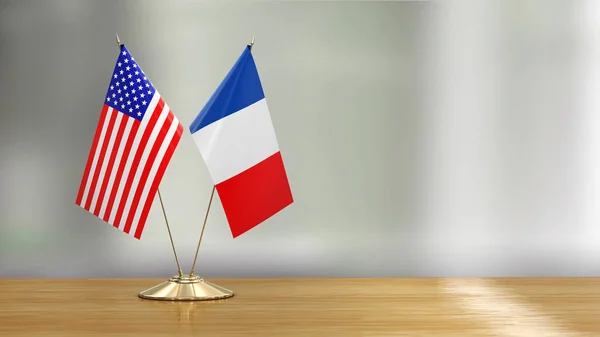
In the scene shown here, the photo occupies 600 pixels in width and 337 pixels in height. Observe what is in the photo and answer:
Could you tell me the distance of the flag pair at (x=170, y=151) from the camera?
1890mm

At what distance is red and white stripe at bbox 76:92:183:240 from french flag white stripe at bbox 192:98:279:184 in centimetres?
9

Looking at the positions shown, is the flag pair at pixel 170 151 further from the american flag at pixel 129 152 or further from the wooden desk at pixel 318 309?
the wooden desk at pixel 318 309

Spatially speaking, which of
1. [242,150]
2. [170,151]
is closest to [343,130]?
[242,150]

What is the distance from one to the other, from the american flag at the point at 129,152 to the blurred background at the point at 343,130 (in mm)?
446

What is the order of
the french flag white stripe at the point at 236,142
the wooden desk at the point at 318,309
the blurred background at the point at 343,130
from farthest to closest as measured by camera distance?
1. the blurred background at the point at 343,130
2. the french flag white stripe at the point at 236,142
3. the wooden desk at the point at 318,309

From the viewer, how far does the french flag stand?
1.88 m

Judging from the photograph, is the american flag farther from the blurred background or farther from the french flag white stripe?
the blurred background

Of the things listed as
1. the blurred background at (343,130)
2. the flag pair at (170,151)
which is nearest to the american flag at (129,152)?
the flag pair at (170,151)

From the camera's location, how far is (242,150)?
191 cm

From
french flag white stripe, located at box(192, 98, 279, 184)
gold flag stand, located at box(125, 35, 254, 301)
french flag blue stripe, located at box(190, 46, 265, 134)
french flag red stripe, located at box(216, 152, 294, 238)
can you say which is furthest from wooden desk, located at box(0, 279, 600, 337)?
french flag blue stripe, located at box(190, 46, 265, 134)

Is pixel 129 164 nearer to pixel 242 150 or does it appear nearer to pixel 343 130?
pixel 242 150

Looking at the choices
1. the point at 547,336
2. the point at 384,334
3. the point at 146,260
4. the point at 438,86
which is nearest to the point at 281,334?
the point at 384,334

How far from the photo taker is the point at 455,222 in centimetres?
242

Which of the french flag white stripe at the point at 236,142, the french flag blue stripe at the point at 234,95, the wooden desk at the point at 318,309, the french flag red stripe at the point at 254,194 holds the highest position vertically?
the french flag blue stripe at the point at 234,95
